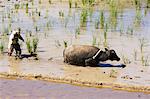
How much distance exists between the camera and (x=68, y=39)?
12.2 meters

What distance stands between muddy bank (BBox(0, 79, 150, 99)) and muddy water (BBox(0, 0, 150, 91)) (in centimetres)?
51

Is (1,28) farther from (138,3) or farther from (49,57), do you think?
(138,3)

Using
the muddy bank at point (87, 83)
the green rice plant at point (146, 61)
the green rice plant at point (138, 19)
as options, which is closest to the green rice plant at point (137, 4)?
the green rice plant at point (138, 19)

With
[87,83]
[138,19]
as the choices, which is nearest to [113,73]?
[87,83]

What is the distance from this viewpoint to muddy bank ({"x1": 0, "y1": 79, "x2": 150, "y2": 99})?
7549 millimetres

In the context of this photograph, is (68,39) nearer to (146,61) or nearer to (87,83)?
(146,61)

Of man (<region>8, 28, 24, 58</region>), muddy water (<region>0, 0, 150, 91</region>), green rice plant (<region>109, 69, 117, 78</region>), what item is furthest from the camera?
man (<region>8, 28, 24, 58</region>)

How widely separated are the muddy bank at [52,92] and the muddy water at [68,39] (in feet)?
1.68

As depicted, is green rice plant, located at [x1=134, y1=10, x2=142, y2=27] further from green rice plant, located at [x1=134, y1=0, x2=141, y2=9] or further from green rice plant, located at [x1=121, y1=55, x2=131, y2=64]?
green rice plant, located at [x1=121, y1=55, x2=131, y2=64]

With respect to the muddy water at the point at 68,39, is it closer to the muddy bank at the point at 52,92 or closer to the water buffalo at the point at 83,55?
the water buffalo at the point at 83,55

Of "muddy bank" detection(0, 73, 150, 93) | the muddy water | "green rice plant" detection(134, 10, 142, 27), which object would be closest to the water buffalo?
the muddy water

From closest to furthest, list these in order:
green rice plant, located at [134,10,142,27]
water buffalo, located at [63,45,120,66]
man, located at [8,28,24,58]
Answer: water buffalo, located at [63,45,120,66]
man, located at [8,28,24,58]
green rice plant, located at [134,10,142,27]

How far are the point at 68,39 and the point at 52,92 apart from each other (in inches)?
177

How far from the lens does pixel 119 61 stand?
33.0 feet
